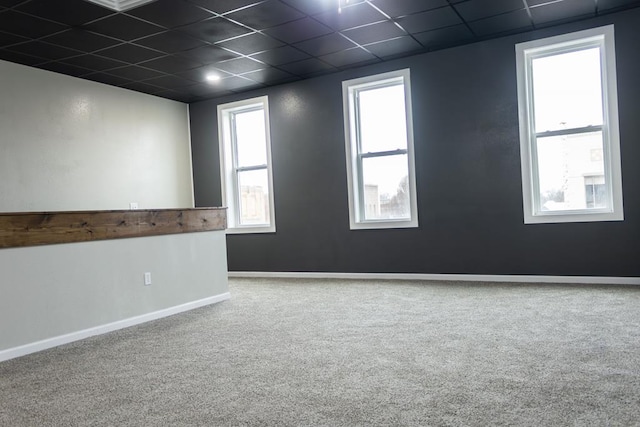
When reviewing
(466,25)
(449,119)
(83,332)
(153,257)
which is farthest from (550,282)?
(83,332)

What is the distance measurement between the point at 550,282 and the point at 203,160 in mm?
4871

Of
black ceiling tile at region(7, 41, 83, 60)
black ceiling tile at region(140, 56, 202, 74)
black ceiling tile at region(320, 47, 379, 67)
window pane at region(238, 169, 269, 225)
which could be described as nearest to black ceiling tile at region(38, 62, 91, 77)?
black ceiling tile at region(7, 41, 83, 60)

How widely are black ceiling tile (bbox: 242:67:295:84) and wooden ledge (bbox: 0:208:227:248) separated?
1.98 metres

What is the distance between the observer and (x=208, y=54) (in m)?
5.37

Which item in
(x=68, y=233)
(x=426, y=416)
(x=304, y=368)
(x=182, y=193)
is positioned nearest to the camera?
(x=426, y=416)

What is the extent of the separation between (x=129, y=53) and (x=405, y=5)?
2849 mm

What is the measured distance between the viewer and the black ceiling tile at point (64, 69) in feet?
17.8

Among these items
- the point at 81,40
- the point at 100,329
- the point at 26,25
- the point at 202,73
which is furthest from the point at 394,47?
the point at 100,329

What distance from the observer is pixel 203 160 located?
24.2 feet

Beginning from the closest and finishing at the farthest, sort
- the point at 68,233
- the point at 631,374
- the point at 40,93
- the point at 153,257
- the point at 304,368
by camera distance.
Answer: the point at 631,374, the point at 304,368, the point at 68,233, the point at 153,257, the point at 40,93

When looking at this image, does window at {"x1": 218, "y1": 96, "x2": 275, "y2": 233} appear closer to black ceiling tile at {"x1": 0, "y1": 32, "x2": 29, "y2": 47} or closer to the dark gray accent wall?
the dark gray accent wall

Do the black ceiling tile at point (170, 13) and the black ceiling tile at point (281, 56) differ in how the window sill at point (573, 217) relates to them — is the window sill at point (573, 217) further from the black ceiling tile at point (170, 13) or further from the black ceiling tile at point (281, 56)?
the black ceiling tile at point (170, 13)

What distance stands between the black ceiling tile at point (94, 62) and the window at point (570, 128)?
4.33 meters

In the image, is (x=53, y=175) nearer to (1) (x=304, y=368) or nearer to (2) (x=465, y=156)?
(1) (x=304, y=368)
